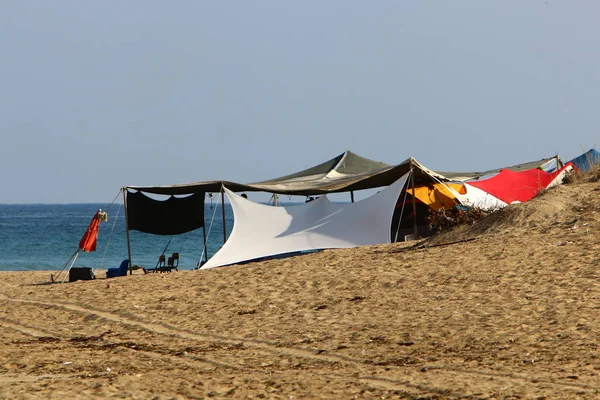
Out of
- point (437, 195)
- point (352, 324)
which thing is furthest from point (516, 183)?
point (352, 324)

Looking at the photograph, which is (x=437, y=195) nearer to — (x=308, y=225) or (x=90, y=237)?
(x=308, y=225)

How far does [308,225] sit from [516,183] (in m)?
4.62

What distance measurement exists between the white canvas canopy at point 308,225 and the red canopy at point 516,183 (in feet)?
7.06

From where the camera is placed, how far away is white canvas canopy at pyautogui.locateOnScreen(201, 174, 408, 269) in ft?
52.9

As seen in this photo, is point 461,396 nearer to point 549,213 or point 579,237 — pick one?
point 579,237

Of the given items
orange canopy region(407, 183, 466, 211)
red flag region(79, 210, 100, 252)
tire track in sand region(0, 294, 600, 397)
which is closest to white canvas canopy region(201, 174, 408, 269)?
orange canopy region(407, 183, 466, 211)

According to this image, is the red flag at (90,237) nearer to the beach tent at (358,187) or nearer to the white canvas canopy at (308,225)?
the beach tent at (358,187)

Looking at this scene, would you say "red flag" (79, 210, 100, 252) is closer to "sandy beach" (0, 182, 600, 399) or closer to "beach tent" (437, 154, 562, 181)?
"sandy beach" (0, 182, 600, 399)

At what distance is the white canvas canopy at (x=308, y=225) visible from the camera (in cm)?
1612

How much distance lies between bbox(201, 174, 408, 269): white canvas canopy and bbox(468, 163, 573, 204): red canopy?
2.15 metres

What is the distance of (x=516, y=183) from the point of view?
58.7 feet

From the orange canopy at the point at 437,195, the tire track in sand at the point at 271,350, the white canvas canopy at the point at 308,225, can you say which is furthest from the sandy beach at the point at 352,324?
the orange canopy at the point at 437,195

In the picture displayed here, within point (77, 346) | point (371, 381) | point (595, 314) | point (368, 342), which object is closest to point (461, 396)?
point (371, 381)

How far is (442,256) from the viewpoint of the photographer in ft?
40.4
